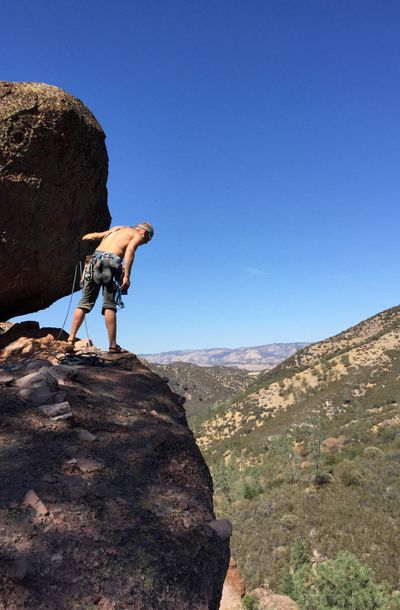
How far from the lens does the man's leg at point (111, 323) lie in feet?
18.5

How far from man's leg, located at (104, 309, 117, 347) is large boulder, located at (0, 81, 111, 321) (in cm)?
209

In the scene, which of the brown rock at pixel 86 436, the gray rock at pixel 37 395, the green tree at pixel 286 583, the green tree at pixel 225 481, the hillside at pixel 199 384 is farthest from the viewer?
the hillside at pixel 199 384

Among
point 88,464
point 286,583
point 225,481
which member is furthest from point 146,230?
point 225,481

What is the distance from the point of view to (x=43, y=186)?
20.6 feet

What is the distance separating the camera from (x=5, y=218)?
6.16 metres

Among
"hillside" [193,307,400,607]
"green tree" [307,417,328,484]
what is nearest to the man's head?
"hillside" [193,307,400,607]

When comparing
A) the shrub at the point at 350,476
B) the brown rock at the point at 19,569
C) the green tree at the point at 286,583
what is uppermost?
the brown rock at the point at 19,569

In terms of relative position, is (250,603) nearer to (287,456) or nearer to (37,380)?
(37,380)

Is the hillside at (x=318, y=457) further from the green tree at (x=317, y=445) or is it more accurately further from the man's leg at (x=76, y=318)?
the man's leg at (x=76, y=318)

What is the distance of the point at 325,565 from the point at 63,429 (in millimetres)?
18710

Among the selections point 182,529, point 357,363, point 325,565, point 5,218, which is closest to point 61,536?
point 182,529

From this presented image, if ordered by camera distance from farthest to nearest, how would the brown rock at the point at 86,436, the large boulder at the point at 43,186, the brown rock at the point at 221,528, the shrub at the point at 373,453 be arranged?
the shrub at the point at 373,453 → the large boulder at the point at 43,186 → the brown rock at the point at 86,436 → the brown rock at the point at 221,528

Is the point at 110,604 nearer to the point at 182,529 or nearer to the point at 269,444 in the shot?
the point at 182,529

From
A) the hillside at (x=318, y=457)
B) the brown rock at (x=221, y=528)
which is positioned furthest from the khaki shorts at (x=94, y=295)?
the hillside at (x=318, y=457)
